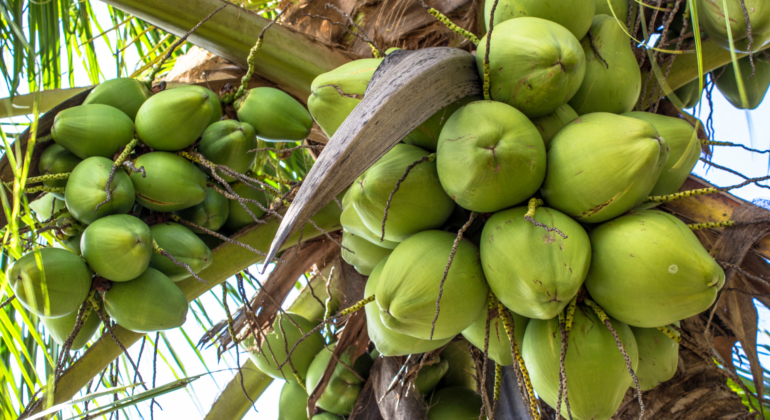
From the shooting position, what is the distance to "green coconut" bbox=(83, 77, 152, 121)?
1.10 metres

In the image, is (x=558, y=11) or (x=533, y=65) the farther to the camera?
(x=558, y=11)

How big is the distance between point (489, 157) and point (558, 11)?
35 cm

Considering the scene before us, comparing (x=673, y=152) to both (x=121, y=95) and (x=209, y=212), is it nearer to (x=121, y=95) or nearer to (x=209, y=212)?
(x=209, y=212)

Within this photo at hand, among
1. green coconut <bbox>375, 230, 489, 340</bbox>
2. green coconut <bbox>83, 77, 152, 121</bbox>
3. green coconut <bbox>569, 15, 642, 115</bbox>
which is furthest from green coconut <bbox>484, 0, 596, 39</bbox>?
green coconut <bbox>83, 77, 152, 121</bbox>

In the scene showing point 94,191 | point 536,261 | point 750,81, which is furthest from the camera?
point 750,81

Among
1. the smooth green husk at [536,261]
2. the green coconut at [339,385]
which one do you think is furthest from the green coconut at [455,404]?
the smooth green husk at [536,261]

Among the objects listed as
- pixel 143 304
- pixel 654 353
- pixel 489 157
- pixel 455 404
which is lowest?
pixel 455 404

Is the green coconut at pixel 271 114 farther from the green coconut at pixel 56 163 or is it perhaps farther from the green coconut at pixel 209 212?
the green coconut at pixel 56 163

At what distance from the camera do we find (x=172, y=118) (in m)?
1.03

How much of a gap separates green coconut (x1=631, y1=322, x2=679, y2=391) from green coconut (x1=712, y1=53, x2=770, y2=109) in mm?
629

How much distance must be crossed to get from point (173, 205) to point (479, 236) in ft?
1.90

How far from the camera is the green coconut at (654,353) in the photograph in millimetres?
897

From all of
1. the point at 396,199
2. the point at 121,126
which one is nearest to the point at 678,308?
the point at 396,199

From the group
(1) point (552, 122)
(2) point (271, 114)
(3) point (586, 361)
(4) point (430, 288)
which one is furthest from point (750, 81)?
(2) point (271, 114)
